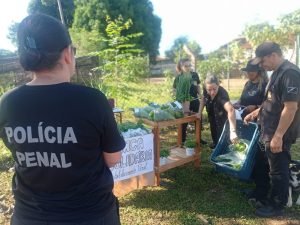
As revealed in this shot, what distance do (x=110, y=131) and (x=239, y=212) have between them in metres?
2.78

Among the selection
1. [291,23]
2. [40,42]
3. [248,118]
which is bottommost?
[248,118]

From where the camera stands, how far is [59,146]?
53.4 inches

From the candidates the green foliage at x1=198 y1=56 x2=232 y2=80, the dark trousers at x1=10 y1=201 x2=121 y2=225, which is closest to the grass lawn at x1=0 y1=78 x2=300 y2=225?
the dark trousers at x1=10 y1=201 x2=121 y2=225

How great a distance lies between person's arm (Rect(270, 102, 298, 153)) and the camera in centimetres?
304

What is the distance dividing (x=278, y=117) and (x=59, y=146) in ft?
8.31

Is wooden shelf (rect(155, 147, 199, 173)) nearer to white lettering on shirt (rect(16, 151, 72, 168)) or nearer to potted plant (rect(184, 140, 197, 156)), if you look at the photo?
potted plant (rect(184, 140, 197, 156))

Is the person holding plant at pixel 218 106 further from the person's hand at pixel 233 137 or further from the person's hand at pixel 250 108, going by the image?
the person's hand at pixel 250 108

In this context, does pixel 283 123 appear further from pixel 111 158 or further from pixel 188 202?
pixel 111 158

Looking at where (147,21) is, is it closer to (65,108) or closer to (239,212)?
(239,212)

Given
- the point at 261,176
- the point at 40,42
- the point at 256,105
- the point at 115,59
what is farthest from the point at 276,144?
the point at 115,59

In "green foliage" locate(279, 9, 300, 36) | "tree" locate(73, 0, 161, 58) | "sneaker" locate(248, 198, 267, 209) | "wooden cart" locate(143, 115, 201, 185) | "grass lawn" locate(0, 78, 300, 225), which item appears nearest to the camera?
"grass lawn" locate(0, 78, 300, 225)

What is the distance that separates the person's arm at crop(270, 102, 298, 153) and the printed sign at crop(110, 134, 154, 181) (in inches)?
58.1

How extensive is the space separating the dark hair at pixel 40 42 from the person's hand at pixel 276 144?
2465 mm

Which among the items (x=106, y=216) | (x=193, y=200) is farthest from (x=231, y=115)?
(x=106, y=216)
